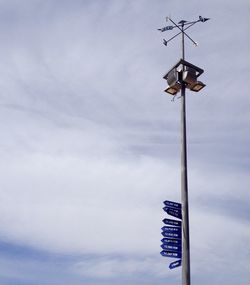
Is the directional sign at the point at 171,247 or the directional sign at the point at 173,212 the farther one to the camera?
the directional sign at the point at 173,212

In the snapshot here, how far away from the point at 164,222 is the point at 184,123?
12.7 feet

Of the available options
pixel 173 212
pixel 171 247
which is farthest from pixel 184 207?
pixel 171 247

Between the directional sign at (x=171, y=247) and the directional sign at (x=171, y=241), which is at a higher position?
the directional sign at (x=171, y=241)

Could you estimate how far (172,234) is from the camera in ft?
55.7

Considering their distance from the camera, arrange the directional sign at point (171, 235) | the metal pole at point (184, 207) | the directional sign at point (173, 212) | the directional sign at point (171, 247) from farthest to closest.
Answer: the directional sign at point (173, 212) → the directional sign at point (171, 235) → the directional sign at point (171, 247) → the metal pole at point (184, 207)

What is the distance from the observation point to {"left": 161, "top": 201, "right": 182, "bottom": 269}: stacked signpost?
16.8 metres

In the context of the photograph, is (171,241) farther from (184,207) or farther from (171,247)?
(184,207)

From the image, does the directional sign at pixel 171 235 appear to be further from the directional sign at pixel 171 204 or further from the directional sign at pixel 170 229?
the directional sign at pixel 171 204

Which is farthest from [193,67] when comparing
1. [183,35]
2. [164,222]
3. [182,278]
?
[182,278]

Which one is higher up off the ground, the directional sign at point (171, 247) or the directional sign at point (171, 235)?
the directional sign at point (171, 235)

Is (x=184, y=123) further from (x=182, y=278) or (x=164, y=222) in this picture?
(x=182, y=278)

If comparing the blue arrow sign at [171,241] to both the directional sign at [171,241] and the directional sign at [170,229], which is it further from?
the directional sign at [170,229]

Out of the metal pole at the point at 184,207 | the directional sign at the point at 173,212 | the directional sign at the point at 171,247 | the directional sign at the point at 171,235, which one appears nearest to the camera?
the metal pole at the point at 184,207

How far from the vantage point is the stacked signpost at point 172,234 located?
1678 cm
